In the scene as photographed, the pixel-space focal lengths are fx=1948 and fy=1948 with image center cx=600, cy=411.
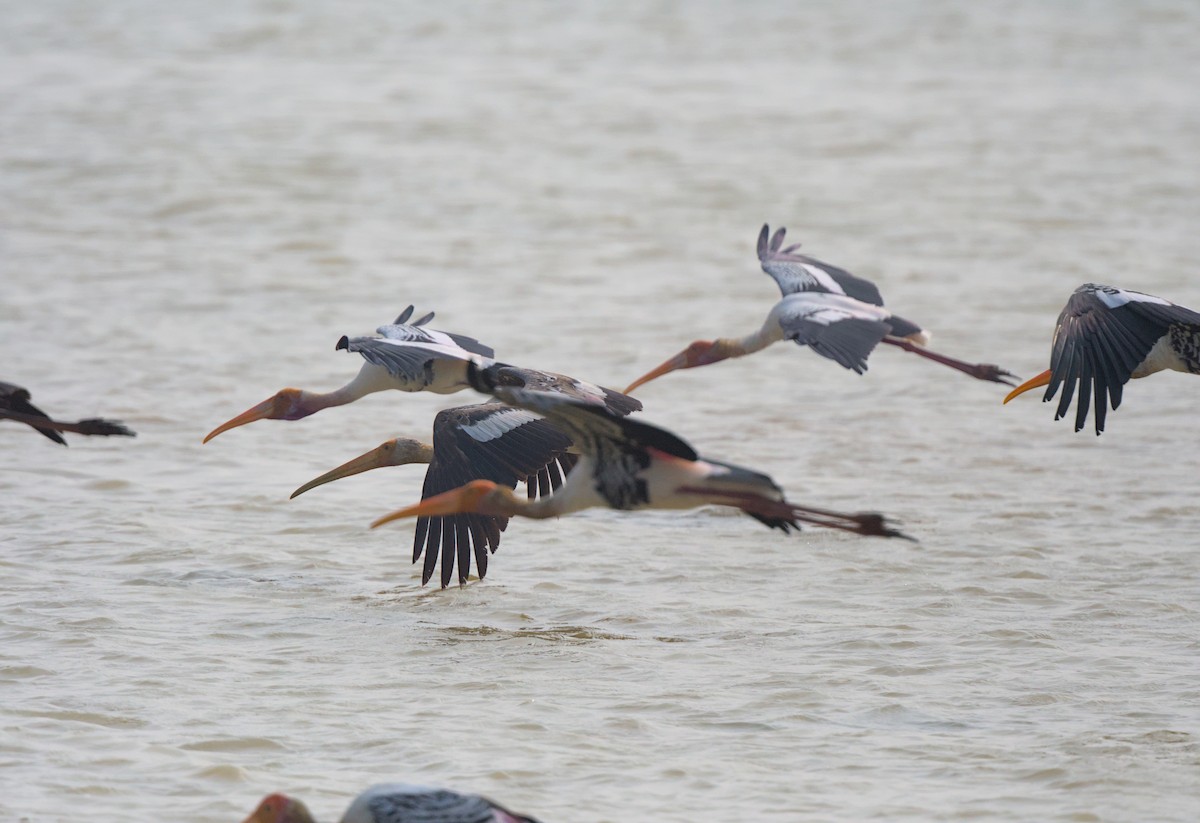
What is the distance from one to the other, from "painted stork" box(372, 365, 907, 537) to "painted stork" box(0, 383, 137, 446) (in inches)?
113

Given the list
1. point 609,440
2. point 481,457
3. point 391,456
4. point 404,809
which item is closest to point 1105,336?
point 609,440

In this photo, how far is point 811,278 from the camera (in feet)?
36.1

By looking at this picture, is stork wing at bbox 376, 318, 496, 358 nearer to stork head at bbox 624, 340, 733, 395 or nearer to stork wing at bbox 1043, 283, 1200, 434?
stork head at bbox 624, 340, 733, 395

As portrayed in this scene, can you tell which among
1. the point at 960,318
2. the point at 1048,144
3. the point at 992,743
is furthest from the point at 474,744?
the point at 1048,144

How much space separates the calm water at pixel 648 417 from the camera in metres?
7.89

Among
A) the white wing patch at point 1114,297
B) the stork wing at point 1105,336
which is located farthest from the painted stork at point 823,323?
the white wing patch at point 1114,297

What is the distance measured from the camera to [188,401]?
14320 millimetres

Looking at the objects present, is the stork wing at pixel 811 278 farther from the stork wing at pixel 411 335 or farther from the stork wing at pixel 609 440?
the stork wing at pixel 609 440

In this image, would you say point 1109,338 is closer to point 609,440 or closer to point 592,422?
point 609,440

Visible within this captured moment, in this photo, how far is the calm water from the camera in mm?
7895

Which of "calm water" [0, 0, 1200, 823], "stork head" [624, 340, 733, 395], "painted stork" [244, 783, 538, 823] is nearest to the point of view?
"painted stork" [244, 783, 538, 823]

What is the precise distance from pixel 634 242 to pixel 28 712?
13.4 meters

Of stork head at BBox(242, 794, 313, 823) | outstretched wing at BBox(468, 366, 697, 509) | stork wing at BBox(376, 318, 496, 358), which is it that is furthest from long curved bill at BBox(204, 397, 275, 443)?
stork head at BBox(242, 794, 313, 823)

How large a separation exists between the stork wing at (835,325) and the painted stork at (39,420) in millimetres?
3477
